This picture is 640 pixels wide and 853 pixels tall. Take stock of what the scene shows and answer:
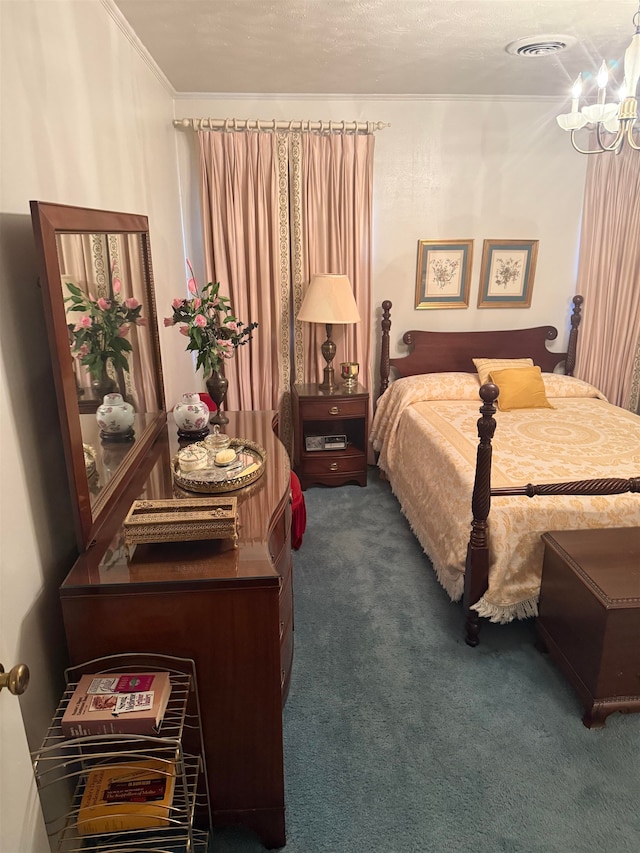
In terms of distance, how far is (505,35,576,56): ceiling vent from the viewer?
2.54 metres

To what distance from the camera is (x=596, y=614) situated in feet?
6.20

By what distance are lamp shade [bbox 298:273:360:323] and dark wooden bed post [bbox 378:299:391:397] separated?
0.42 metres

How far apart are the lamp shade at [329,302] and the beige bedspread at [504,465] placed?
0.69m

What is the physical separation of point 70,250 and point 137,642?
3.30ft

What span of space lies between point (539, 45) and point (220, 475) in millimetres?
2531

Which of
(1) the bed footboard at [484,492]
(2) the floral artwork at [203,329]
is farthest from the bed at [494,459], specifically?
(2) the floral artwork at [203,329]

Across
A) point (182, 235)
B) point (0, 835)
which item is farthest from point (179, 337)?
point (0, 835)

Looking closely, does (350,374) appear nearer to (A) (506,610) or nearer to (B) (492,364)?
(B) (492,364)

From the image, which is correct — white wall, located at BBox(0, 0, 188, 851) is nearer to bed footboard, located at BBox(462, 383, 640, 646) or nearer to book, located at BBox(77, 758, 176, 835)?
book, located at BBox(77, 758, 176, 835)

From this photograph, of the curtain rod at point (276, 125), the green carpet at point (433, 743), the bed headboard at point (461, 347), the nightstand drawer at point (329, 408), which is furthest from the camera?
the bed headboard at point (461, 347)

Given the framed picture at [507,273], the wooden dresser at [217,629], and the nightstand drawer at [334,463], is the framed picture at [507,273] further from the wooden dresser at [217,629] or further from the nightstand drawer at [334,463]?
the wooden dresser at [217,629]

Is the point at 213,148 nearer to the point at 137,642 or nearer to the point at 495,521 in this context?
the point at 495,521

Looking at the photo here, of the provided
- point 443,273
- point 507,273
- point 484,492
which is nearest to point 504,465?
point 484,492

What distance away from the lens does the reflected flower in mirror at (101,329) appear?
1.46 meters
